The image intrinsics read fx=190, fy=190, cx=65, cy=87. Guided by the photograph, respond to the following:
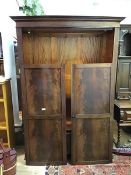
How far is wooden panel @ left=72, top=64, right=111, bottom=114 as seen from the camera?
7.42 ft

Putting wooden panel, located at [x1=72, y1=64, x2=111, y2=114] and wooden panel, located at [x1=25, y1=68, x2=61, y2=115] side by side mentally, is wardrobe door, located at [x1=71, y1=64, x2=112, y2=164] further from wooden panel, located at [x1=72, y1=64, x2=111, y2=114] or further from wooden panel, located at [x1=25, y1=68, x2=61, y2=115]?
wooden panel, located at [x1=25, y1=68, x2=61, y2=115]

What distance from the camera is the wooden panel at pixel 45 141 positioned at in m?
2.38

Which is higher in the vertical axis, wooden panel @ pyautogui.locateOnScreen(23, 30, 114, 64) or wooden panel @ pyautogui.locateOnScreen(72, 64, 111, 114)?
wooden panel @ pyautogui.locateOnScreen(23, 30, 114, 64)

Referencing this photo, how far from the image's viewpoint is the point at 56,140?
2432mm

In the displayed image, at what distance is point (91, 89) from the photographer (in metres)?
2.30

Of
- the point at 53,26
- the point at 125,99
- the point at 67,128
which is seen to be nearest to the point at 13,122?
the point at 67,128

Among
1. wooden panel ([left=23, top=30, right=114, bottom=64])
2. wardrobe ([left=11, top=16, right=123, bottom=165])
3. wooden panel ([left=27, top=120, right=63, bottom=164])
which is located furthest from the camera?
wooden panel ([left=23, top=30, right=114, bottom=64])

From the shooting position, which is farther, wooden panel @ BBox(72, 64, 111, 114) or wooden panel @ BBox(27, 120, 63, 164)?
wooden panel @ BBox(27, 120, 63, 164)

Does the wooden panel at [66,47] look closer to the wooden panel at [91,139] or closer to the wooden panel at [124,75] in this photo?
the wooden panel at [124,75]

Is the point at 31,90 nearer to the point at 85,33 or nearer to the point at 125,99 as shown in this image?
the point at 85,33

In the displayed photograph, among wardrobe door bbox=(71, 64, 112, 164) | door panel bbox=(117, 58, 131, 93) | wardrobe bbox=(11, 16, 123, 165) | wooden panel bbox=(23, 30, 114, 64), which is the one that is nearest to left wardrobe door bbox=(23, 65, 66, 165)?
wardrobe bbox=(11, 16, 123, 165)

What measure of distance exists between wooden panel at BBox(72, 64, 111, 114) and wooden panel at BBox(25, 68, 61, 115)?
21cm

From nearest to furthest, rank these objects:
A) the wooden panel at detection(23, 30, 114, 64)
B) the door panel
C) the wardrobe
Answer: the wardrobe
the wooden panel at detection(23, 30, 114, 64)
the door panel

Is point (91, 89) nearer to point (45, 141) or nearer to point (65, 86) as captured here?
point (65, 86)
